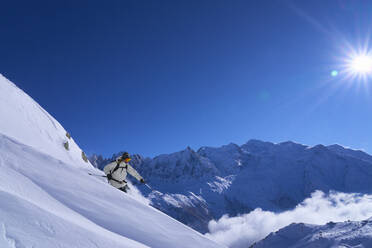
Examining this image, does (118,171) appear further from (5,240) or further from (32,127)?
(5,240)

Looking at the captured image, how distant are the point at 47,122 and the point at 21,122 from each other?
17.0 feet

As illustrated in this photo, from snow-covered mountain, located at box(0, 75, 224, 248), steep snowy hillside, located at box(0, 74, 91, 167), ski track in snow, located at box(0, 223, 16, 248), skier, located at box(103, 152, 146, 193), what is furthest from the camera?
steep snowy hillside, located at box(0, 74, 91, 167)

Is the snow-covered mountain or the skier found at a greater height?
the skier

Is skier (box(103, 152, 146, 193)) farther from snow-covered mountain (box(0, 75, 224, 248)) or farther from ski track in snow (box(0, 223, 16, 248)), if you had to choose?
ski track in snow (box(0, 223, 16, 248))

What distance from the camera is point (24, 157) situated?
648 cm

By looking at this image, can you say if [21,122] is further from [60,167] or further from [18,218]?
[18,218]

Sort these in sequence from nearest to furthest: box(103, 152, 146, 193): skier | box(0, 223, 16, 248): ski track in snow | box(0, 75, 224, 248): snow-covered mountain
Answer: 1. box(0, 223, 16, 248): ski track in snow
2. box(0, 75, 224, 248): snow-covered mountain
3. box(103, 152, 146, 193): skier

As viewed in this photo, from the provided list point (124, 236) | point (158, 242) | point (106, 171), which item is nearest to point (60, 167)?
point (124, 236)

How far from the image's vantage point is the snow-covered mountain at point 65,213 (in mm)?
3324

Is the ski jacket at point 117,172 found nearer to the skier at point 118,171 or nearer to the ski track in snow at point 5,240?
the skier at point 118,171

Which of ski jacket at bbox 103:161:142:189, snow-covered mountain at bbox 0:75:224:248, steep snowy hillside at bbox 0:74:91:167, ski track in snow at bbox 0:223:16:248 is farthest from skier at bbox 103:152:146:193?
ski track in snow at bbox 0:223:16:248

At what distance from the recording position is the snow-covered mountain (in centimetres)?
332

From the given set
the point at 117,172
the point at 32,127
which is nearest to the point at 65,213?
the point at 117,172

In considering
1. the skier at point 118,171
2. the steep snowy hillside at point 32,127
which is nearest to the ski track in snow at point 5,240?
the skier at point 118,171
